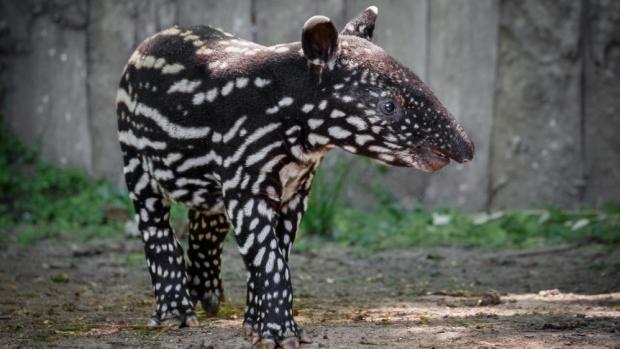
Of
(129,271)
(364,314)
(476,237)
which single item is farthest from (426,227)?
(364,314)

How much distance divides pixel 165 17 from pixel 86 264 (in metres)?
2.74

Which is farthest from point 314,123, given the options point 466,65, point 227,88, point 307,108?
point 466,65

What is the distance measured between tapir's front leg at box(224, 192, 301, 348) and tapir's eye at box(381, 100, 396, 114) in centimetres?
68

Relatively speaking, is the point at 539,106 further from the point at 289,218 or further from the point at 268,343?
the point at 268,343

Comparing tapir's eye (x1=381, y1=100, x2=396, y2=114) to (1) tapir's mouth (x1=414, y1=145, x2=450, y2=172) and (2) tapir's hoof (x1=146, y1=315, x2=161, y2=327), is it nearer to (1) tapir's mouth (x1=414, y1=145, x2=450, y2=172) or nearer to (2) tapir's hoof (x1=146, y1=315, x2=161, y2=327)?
(1) tapir's mouth (x1=414, y1=145, x2=450, y2=172)

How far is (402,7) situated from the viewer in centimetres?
932

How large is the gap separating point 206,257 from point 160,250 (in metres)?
0.41

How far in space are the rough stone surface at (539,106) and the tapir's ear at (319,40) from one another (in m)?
5.08

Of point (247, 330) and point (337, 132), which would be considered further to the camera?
point (247, 330)

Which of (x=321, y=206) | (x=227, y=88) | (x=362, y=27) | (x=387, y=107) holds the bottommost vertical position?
(x=321, y=206)

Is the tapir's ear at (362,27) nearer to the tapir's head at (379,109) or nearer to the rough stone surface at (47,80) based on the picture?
the tapir's head at (379,109)

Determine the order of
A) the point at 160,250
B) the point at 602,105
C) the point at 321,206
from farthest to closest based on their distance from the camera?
1. the point at 602,105
2. the point at 321,206
3. the point at 160,250

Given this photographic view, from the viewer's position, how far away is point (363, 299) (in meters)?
6.27

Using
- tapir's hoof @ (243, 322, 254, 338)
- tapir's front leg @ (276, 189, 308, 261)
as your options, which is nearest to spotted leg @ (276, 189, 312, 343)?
tapir's front leg @ (276, 189, 308, 261)
